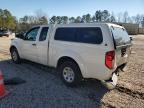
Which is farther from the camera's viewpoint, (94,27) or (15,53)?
(15,53)

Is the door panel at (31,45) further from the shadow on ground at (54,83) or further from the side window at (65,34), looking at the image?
the side window at (65,34)

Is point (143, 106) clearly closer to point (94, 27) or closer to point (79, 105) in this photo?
point (79, 105)

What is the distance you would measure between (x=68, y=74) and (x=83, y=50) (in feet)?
3.57

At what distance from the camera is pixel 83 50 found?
5.95 m

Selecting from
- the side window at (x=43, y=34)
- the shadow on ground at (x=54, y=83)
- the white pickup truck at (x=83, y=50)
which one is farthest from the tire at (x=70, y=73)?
the side window at (x=43, y=34)

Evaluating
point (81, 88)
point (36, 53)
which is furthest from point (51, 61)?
point (81, 88)

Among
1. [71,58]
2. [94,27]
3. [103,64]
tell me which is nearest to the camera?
[103,64]

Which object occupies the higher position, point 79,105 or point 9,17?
point 9,17

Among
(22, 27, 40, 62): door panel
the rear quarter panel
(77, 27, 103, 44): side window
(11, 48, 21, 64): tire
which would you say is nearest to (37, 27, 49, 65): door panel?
(22, 27, 40, 62): door panel

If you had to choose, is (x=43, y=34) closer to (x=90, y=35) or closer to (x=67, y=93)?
(x=90, y=35)

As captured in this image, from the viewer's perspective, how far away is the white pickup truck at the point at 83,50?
553cm

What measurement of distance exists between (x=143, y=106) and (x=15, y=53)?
21.0ft

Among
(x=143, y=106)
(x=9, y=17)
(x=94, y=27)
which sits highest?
(x=9, y=17)

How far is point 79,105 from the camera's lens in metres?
5.13
